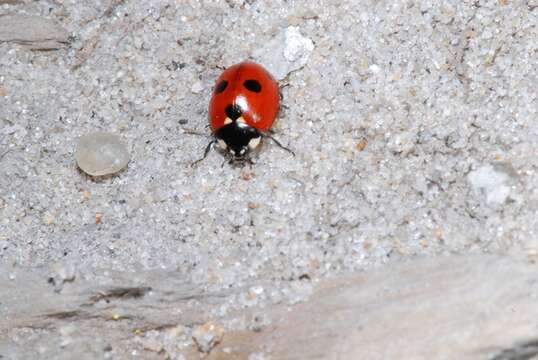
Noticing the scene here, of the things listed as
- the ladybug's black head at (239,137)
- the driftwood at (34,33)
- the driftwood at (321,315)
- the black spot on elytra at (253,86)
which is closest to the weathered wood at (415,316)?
the driftwood at (321,315)

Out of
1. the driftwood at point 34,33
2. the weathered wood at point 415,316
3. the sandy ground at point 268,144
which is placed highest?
the driftwood at point 34,33

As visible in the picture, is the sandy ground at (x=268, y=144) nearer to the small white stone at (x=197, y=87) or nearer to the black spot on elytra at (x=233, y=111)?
the small white stone at (x=197, y=87)

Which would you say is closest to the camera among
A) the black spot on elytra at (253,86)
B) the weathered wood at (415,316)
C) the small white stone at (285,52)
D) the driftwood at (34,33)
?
the weathered wood at (415,316)

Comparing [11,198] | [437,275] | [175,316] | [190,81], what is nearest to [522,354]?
[437,275]

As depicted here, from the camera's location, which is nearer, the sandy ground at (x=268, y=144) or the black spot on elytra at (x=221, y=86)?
the sandy ground at (x=268, y=144)

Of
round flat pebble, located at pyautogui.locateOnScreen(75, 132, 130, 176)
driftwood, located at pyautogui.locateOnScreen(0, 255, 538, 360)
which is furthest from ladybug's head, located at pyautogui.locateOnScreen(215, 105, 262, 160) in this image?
driftwood, located at pyautogui.locateOnScreen(0, 255, 538, 360)

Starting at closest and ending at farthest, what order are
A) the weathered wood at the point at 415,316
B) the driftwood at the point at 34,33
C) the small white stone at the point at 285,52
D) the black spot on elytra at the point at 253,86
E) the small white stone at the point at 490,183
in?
1. the weathered wood at the point at 415,316
2. the small white stone at the point at 490,183
3. the black spot on elytra at the point at 253,86
4. the small white stone at the point at 285,52
5. the driftwood at the point at 34,33

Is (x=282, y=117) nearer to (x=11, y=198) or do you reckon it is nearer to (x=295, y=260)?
(x=295, y=260)

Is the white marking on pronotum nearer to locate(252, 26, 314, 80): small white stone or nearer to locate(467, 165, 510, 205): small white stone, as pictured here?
locate(252, 26, 314, 80): small white stone
